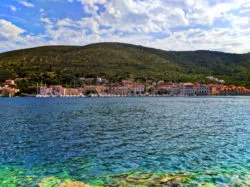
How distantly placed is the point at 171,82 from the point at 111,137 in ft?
532

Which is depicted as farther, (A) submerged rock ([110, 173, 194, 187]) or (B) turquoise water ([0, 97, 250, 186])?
(B) turquoise water ([0, 97, 250, 186])

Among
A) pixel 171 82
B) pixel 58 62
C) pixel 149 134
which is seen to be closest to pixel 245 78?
pixel 171 82

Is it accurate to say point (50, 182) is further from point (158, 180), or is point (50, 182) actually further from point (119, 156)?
point (119, 156)

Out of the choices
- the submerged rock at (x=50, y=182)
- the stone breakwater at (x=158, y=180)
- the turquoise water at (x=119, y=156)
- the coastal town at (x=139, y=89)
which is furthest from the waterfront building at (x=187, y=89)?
the submerged rock at (x=50, y=182)

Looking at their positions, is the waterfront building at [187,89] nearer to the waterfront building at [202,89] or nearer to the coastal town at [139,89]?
the coastal town at [139,89]

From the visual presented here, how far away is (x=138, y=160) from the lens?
44.3 feet

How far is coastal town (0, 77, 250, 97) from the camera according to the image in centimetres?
16388

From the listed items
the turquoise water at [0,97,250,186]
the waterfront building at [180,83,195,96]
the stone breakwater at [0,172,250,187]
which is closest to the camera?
the stone breakwater at [0,172,250,187]

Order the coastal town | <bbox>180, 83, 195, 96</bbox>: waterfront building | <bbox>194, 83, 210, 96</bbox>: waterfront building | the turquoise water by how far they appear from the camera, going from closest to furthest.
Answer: the turquoise water, the coastal town, <bbox>180, 83, 195, 96</bbox>: waterfront building, <bbox>194, 83, 210, 96</bbox>: waterfront building

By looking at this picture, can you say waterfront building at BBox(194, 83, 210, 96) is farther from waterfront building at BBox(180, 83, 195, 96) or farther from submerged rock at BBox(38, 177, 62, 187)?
submerged rock at BBox(38, 177, 62, 187)

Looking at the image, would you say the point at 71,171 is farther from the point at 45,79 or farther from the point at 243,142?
the point at 45,79

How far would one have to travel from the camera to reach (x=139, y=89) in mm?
178000

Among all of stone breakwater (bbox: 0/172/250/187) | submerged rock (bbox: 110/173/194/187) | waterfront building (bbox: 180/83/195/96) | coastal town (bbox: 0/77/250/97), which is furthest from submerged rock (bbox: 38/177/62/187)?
waterfront building (bbox: 180/83/195/96)

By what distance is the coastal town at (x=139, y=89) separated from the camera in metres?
164
